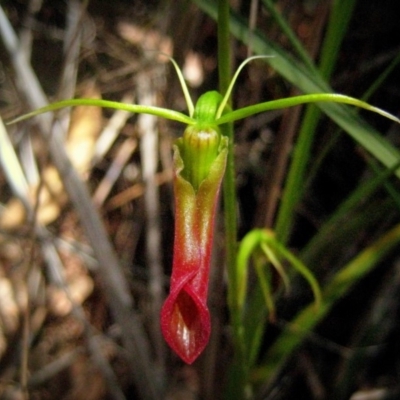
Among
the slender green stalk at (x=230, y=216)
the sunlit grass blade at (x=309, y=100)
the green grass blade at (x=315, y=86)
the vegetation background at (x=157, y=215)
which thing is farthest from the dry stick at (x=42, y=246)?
the sunlit grass blade at (x=309, y=100)

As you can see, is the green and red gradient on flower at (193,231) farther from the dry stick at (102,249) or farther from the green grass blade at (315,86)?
the dry stick at (102,249)

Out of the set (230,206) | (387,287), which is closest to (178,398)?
(387,287)

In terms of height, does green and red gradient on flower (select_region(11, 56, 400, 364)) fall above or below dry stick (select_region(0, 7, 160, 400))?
below

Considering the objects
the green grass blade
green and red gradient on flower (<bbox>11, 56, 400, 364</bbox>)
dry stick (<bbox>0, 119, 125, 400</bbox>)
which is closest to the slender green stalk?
green and red gradient on flower (<bbox>11, 56, 400, 364</bbox>)

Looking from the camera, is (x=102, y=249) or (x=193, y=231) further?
(x=102, y=249)

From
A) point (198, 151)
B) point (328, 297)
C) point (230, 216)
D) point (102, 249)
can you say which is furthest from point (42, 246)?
point (198, 151)

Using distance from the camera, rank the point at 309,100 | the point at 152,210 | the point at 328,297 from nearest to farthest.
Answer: the point at 309,100 < the point at 328,297 < the point at 152,210

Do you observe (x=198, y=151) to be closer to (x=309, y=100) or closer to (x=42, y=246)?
(x=309, y=100)

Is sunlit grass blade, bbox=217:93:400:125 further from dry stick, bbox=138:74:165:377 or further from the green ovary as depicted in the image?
dry stick, bbox=138:74:165:377
